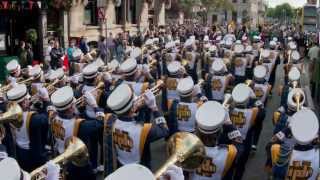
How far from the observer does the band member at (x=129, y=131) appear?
18.7ft

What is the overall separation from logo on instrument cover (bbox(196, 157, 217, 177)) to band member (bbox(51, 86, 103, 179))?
172cm

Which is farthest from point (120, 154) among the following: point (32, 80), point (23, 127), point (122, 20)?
point (122, 20)

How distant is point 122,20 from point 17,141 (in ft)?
87.3

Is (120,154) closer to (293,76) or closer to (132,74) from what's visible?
(132,74)

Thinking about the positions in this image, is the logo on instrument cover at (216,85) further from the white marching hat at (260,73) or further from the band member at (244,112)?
the band member at (244,112)

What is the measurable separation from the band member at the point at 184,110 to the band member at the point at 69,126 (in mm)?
1533

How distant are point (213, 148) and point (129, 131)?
42.8 inches

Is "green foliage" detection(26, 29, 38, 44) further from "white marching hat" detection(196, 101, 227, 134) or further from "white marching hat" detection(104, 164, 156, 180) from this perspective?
"white marching hat" detection(104, 164, 156, 180)

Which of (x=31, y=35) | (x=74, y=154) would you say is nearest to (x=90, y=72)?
(x=74, y=154)

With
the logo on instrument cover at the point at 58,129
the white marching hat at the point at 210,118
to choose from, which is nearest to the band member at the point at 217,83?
the logo on instrument cover at the point at 58,129

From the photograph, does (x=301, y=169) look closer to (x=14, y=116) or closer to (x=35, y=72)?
(x=14, y=116)

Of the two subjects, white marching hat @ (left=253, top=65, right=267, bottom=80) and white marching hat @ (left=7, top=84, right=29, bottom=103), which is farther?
white marching hat @ (left=253, top=65, right=267, bottom=80)

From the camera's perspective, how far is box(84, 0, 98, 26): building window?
28.8 m

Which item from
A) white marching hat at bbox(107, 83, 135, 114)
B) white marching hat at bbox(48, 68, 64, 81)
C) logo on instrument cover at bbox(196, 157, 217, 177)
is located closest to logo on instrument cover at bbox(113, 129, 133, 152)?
white marching hat at bbox(107, 83, 135, 114)
